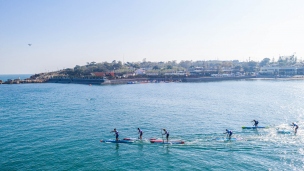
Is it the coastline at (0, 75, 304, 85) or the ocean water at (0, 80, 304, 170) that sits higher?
the coastline at (0, 75, 304, 85)

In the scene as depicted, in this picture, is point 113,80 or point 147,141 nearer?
point 147,141

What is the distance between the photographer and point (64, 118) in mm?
54656

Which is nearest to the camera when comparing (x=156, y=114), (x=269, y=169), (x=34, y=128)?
(x=269, y=169)

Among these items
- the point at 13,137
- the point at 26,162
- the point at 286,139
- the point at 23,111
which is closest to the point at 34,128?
the point at 13,137

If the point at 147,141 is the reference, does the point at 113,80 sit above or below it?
above

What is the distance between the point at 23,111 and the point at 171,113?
1646 inches

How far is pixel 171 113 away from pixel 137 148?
25.9 m

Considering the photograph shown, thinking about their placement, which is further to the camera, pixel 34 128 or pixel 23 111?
pixel 23 111

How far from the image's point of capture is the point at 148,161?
30422 mm

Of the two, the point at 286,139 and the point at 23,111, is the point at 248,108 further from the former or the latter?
the point at 23,111

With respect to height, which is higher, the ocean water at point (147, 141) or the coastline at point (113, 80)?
the coastline at point (113, 80)

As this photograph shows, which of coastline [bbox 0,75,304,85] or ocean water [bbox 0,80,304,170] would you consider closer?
ocean water [bbox 0,80,304,170]

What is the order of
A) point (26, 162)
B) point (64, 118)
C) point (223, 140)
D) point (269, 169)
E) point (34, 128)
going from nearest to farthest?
point (269, 169) → point (26, 162) → point (223, 140) → point (34, 128) → point (64, 118)

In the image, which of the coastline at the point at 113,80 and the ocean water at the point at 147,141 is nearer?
the ocean water at the point at 147,141
